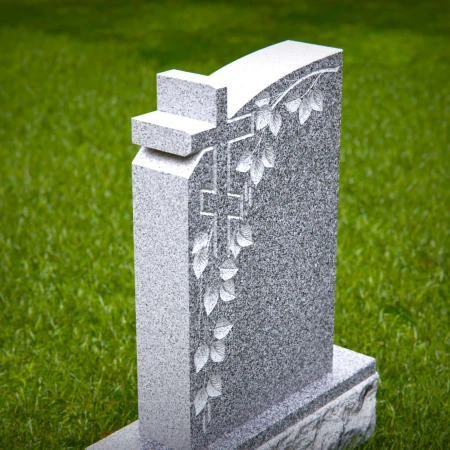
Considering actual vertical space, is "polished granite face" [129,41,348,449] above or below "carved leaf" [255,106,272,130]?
below

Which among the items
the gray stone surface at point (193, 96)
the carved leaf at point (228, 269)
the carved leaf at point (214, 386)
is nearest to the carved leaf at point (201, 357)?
the carved leaf at point (214, 386)

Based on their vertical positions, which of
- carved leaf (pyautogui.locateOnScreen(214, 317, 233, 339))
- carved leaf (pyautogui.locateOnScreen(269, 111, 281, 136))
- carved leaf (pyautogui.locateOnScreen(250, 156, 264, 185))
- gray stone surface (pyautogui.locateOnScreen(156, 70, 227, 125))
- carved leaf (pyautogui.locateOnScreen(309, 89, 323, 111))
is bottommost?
carved leaf (pyautogui.locateOnScreen(214, 317, 233, 339))

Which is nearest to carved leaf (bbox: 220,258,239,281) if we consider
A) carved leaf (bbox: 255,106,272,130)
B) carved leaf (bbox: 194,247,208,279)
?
carved leaf (bbox: 194,247,208,279)

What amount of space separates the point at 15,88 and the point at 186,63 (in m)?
2.24

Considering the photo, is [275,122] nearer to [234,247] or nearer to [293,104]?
[293,104]

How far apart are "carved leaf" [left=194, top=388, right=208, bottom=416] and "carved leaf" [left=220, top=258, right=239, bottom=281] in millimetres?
446

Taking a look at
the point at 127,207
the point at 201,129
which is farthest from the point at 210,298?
the point at 127,207

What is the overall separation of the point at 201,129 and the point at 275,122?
17.8 inches

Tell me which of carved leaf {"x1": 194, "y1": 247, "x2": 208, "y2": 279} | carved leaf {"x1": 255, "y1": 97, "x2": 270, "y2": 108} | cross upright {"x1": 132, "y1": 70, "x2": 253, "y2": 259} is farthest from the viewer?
carved leaf {"x1": 255, "y1": 97, "x2": 270, "y2": 108}

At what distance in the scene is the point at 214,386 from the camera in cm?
304

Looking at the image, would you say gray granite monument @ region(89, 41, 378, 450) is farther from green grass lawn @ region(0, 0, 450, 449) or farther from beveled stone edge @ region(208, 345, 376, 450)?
green grass lawn @ region(0, 0, 450, 449)

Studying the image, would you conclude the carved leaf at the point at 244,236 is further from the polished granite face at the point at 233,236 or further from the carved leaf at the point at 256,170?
the carved leaf at the point at 256,170

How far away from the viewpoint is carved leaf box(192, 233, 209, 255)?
109 inches

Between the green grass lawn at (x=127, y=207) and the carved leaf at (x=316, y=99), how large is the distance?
1667 millimetres
